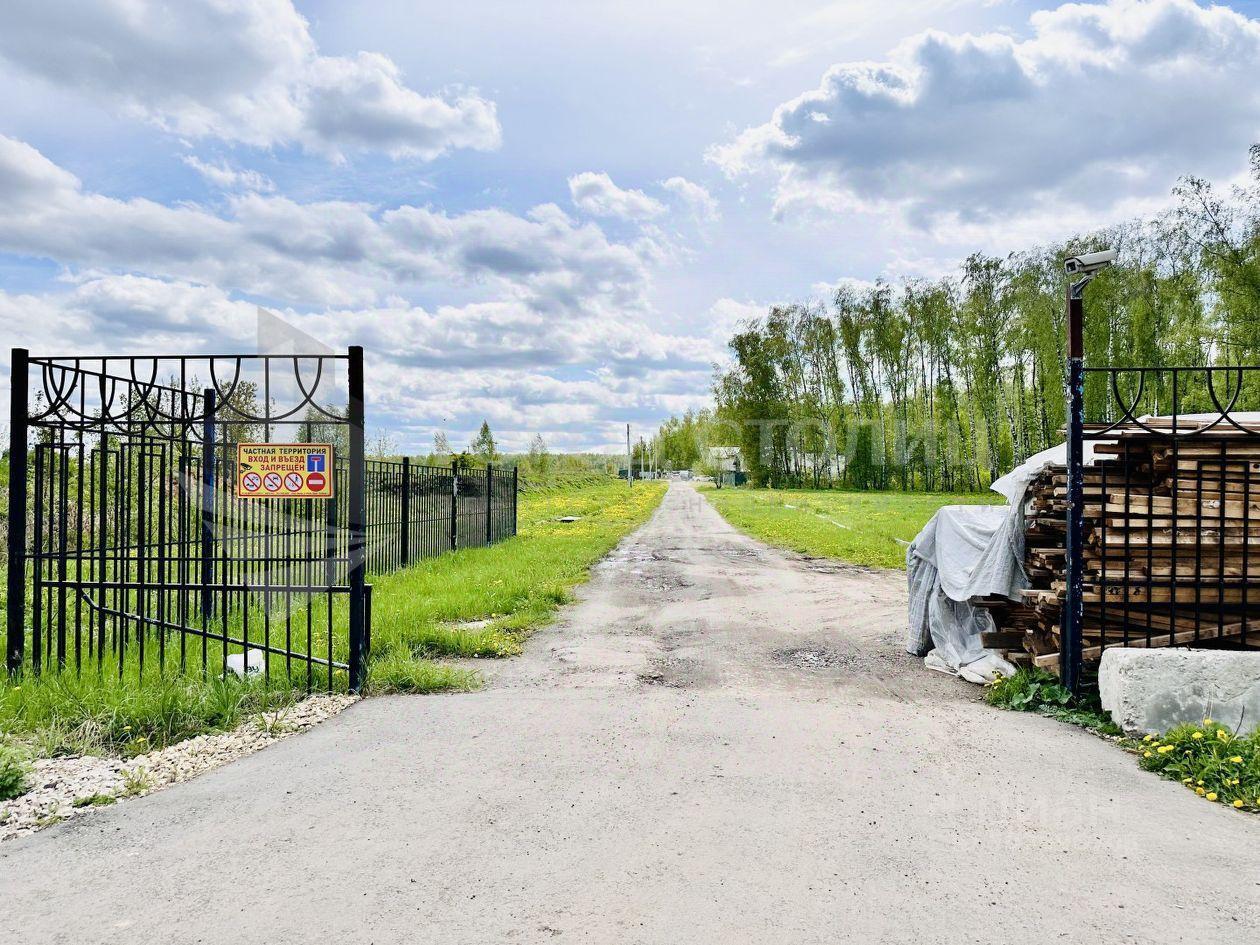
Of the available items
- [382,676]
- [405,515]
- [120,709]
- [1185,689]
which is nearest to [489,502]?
Answer: [405,515]

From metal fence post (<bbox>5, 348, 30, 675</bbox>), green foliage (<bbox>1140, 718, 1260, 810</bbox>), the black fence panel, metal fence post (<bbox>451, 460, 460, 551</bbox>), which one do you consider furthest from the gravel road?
metal fence post (<bbox>451, 460, 460, 551</bbox>)

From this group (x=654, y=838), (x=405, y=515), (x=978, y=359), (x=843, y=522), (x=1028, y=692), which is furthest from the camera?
(x=978, y=359)

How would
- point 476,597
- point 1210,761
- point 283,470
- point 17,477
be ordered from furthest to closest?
point 476,597, point 17,477, point 283,470, point 1210,761

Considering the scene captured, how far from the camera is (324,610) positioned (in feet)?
29.6

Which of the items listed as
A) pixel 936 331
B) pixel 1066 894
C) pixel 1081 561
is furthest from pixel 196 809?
pixel 936 331

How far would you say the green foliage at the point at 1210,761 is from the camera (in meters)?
4.27

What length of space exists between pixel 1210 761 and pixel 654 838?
135 inches

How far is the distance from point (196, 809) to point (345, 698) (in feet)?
6.31

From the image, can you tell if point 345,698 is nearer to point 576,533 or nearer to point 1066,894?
point 1066,894

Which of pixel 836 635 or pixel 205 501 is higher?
pixel 205 501

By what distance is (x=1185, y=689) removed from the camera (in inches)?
203

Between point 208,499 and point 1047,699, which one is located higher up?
point 208,499

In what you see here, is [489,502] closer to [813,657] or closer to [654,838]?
[813,657]

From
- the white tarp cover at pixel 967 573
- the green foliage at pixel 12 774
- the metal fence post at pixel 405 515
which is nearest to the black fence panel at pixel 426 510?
the metal fence post at pixel 405 515
